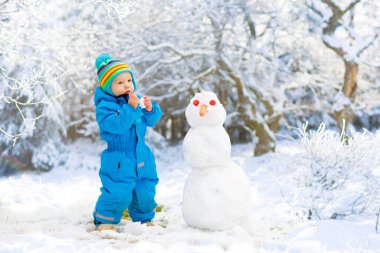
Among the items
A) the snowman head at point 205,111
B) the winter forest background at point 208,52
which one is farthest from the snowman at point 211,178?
the winter forest background at point 208,52

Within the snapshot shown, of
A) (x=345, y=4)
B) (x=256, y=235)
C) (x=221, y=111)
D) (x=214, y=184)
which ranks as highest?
(x=345, y=4)

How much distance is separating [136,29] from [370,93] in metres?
7.38

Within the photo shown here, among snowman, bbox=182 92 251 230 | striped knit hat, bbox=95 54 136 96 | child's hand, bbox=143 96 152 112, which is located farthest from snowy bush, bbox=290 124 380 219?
striped knit hat, bbox=95 54 136 96

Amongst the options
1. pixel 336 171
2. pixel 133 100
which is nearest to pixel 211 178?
pixel 133 100

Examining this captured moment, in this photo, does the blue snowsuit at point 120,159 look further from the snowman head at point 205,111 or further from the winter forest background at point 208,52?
the winter forest background at point 208,52

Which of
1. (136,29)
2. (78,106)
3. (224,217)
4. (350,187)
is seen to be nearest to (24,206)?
(224,217)

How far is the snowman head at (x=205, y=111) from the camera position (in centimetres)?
412

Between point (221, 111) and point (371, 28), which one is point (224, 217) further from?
point (371, 28)

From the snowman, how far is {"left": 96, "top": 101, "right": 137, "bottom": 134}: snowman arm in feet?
1.86

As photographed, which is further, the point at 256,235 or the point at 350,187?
the point at 350,187

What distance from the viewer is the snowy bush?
507 centimetres

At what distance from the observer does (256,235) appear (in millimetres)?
4207

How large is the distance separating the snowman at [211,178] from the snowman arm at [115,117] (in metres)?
0.57

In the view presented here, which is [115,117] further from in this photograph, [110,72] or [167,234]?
[167,234]
